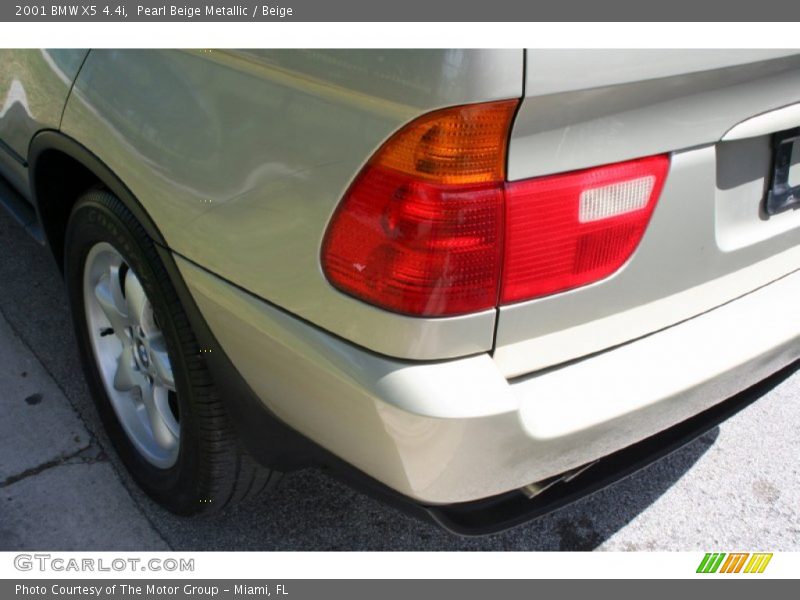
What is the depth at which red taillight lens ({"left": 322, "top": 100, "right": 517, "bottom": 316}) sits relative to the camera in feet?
4.67

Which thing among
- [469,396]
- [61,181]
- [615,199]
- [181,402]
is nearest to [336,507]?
[181,402]

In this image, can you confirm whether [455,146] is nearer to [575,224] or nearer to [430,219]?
[430,219]

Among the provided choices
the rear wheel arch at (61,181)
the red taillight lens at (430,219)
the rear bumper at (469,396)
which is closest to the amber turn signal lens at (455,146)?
the red taillight lens at (430,219)

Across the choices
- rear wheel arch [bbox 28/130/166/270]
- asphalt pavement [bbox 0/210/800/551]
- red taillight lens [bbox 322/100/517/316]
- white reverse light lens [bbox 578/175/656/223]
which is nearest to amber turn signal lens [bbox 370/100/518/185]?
red taillight lens [bbox 322/100/517/316]

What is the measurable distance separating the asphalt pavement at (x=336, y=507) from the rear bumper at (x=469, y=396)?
562mm

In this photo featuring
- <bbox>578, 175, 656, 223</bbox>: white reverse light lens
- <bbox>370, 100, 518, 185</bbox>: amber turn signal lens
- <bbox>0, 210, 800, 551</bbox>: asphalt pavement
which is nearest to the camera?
<bbox>370, 100, 518, 185</bbox>: amber turn signal lens

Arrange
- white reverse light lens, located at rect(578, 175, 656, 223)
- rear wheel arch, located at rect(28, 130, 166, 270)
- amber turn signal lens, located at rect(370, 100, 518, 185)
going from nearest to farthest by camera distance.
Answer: amber turn signal lens, located at rect(370, 100, 518, 185)
white reverse light lens, located at rect(578, 175, 656, 223)
rear wheel arch, located at rect(28, 130, 166, 270)

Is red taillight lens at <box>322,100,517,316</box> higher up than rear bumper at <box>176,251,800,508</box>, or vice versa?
red taillight lens at <box>322,100,517,316</box>

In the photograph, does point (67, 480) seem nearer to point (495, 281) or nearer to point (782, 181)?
point (495, 281)

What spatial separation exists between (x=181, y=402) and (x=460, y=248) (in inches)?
37.8

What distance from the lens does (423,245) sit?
1498 mm

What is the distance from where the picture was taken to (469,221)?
1.48 meters

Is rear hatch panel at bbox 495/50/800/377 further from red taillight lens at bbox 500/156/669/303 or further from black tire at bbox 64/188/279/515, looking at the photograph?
black tire at bbox 64/188/279/515

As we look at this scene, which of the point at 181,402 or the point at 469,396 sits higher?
the point at 469,396
